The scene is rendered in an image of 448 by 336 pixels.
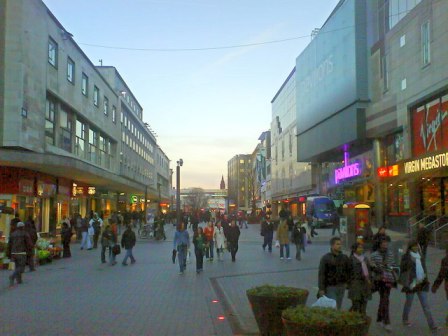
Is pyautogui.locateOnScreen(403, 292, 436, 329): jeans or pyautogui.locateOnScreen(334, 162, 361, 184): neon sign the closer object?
pyautogui.locateOnScreen(403, 292, 436, 329): jeans

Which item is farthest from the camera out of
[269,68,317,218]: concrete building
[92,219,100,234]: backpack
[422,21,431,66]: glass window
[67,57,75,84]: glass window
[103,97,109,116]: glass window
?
[269,68,317,218]: concrete building

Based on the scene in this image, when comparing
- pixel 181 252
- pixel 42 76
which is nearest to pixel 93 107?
pixel 42 76

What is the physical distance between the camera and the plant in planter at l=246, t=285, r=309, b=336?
805 centimetres

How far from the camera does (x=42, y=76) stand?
93.7 feet

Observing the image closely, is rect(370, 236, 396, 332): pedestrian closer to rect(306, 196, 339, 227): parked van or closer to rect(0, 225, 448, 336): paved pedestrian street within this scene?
rect(0, 225, 448, 336): paved pedestrian street

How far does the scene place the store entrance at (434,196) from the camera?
97.6ft

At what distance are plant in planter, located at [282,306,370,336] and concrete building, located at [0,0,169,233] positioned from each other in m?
21.8

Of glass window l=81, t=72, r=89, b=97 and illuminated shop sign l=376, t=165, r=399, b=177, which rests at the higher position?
glass window l=81, t=72, r=89, b=97

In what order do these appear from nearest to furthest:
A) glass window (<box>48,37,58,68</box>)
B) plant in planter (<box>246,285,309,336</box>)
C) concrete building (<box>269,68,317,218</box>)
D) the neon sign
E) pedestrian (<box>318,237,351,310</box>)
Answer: plant in planter (<box>246,285,309,336</box>) < pedestrian (<box>318,237,351,310</box>) < glass window (<box>48,37,58,68</box>) < the neon sign < concrete building (<box>269,68,317,218</box>)

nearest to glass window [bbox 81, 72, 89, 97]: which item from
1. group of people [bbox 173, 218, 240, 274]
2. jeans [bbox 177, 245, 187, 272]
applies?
group of people [bbox 173, 218, 240, 274]

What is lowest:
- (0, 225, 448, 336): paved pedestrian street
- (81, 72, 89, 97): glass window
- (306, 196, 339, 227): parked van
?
(0, 225, 448, 336): paved pedestrian street

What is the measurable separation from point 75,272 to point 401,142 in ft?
81.2

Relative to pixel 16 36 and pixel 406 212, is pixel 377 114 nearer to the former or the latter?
pixel 406 212

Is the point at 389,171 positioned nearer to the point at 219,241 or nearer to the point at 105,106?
the point at 219,241
